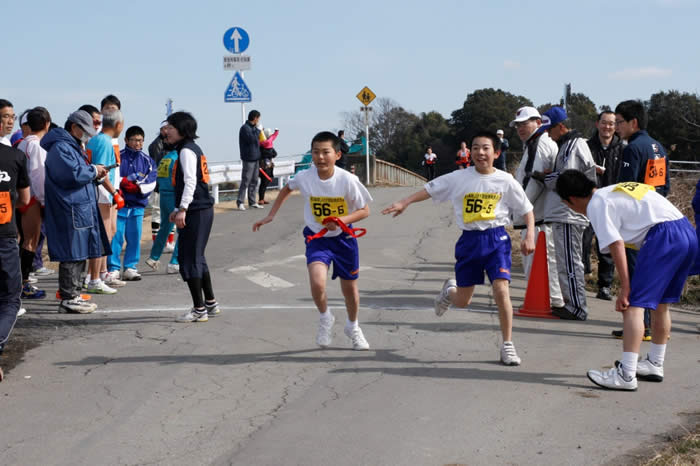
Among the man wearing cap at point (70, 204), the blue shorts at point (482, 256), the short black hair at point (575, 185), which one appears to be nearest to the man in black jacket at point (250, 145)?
the man wearing cap at point (70, 204)

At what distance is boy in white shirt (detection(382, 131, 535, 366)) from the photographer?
6.25 metres

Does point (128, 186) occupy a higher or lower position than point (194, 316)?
higher

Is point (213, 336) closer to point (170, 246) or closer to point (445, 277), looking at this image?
point (445, 277)

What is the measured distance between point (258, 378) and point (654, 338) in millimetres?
Answer: 2965

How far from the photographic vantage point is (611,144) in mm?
9422

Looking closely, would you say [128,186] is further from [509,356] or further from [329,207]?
[509,356]

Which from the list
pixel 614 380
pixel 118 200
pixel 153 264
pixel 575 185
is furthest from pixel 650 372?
pixel 153 264

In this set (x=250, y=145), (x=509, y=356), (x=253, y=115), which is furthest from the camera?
(x=253, y=115)

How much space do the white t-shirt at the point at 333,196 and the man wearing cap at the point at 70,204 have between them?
2670 millimetres

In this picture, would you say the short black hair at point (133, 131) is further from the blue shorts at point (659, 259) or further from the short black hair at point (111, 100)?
the blue shorts at point (659, 259)

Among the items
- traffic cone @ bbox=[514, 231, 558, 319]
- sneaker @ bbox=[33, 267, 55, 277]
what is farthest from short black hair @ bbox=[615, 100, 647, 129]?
sneaker @ bbox=[33, 267, 55, 277]

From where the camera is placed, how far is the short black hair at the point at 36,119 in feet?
27.4

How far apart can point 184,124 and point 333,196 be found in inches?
78.4

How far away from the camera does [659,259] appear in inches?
214
